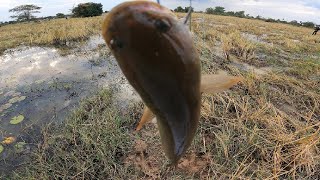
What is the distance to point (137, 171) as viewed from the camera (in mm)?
2879

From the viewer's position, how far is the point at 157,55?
85cm

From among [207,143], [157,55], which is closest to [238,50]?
[207,143]

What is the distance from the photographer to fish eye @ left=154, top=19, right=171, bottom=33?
2.66 feet

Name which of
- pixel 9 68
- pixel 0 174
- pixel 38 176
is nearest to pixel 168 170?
pixel 38 176

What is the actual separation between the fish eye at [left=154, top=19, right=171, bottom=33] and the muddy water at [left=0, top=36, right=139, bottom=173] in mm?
3112

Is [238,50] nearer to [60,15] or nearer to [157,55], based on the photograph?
[157,55]

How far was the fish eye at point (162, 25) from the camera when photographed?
812mm

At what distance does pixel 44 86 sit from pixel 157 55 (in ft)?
17.1

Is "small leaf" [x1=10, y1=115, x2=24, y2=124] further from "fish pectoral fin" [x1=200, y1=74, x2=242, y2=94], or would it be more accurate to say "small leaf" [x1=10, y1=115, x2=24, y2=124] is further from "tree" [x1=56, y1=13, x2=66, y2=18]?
"tree" [x1=56, y1=13, x2=66, y2=18]

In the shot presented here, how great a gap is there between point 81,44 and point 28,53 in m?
1.75

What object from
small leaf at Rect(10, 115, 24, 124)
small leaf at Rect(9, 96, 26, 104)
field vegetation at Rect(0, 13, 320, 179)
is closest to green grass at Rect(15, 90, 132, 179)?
field vegetation at Rect(0, 13, 320, 179)

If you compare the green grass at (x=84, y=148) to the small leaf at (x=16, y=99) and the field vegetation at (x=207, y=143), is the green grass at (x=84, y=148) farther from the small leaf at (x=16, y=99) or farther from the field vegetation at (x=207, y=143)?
the small leaf at (x=16, y=99)

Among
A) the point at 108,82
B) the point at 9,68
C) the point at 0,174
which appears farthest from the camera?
the point at 9,68

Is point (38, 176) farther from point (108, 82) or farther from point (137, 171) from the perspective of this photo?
point (108, 82)
